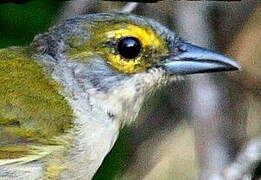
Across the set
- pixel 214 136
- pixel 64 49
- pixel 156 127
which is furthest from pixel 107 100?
pixel 156 127

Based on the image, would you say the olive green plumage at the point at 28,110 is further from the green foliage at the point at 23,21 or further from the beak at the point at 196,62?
the green foliage at the point at 23,21

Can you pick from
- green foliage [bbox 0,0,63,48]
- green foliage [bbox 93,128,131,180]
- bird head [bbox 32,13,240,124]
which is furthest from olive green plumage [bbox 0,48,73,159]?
green foliage [bbox 0,0,63,48]

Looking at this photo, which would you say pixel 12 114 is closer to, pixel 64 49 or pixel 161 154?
pixel 64 49

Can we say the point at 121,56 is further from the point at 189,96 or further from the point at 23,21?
the point at 189,96

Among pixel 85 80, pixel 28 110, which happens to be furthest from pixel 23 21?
pixel 28 110

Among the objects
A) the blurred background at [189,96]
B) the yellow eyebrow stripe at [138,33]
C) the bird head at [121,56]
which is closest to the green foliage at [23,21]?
the blurred background at [189,96]

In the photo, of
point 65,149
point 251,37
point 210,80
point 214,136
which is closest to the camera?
point 65,149

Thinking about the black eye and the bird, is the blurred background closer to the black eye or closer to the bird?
the bird
